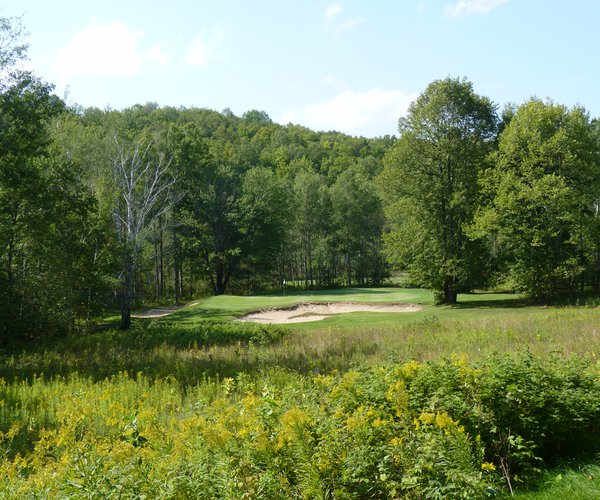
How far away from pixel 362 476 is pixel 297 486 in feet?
2.03

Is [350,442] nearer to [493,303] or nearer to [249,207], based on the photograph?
[493,303]

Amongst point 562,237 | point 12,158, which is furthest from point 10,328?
point 562,237

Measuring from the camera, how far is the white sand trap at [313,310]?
30888 millimetres

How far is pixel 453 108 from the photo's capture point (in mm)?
31359

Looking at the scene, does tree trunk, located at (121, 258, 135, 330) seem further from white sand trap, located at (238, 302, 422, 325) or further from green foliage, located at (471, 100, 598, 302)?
green foliage, located at (471, 100, 598, 302)

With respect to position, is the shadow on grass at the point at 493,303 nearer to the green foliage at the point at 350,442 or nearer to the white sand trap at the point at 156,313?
the white sand trap at the point at 156,313

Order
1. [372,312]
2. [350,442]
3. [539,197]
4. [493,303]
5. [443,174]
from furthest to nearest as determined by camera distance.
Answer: [443,174] < [493,303] < [372,312] < [539,197] < [350,442]

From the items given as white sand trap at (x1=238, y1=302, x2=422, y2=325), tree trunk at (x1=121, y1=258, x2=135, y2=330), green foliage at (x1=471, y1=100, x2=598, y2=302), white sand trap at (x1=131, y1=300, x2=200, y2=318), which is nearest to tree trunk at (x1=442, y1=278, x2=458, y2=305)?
white sand trap at (x1=238, y1=302, x2=422, y2=325)

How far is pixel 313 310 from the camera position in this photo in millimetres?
33719

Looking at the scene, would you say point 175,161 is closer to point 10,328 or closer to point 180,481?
point 10,328

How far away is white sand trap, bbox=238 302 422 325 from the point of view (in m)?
30.9

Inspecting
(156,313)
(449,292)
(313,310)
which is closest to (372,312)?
(313,310)

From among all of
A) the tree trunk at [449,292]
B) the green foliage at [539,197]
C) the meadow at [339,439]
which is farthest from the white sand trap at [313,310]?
the meadow at [339,439]

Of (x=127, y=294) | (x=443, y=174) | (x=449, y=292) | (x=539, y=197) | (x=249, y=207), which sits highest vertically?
(x=249, y=207)
